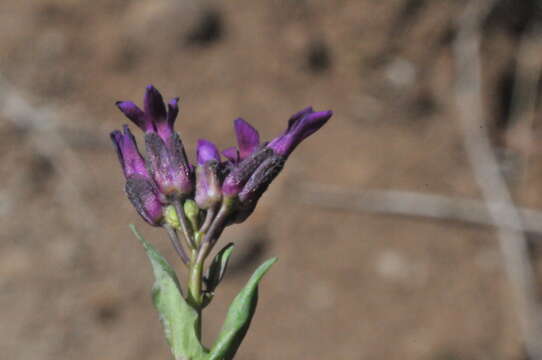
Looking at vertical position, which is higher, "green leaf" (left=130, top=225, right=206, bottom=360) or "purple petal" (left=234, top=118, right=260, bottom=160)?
"purple petal" (left=234, top=118, right=260, bottom=160)

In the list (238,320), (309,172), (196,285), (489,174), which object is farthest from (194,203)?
(489,174)

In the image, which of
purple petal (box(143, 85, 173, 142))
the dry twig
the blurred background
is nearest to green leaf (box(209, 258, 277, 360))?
purple petal (box(143, 85, 173, 142))

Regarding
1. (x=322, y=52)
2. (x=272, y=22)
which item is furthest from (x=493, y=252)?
(x=272, y=22)

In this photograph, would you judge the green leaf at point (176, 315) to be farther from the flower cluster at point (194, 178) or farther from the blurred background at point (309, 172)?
the blurred background at point (309, 172)

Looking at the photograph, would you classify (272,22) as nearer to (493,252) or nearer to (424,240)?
(424,240)

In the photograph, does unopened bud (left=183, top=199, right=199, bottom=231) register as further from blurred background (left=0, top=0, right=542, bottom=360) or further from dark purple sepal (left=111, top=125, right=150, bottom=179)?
blurred background (left=0, top=0, right=542, bottom=360)

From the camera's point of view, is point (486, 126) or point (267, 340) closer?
point (267, 340)

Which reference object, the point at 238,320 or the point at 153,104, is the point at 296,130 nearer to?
the point at 153,104
